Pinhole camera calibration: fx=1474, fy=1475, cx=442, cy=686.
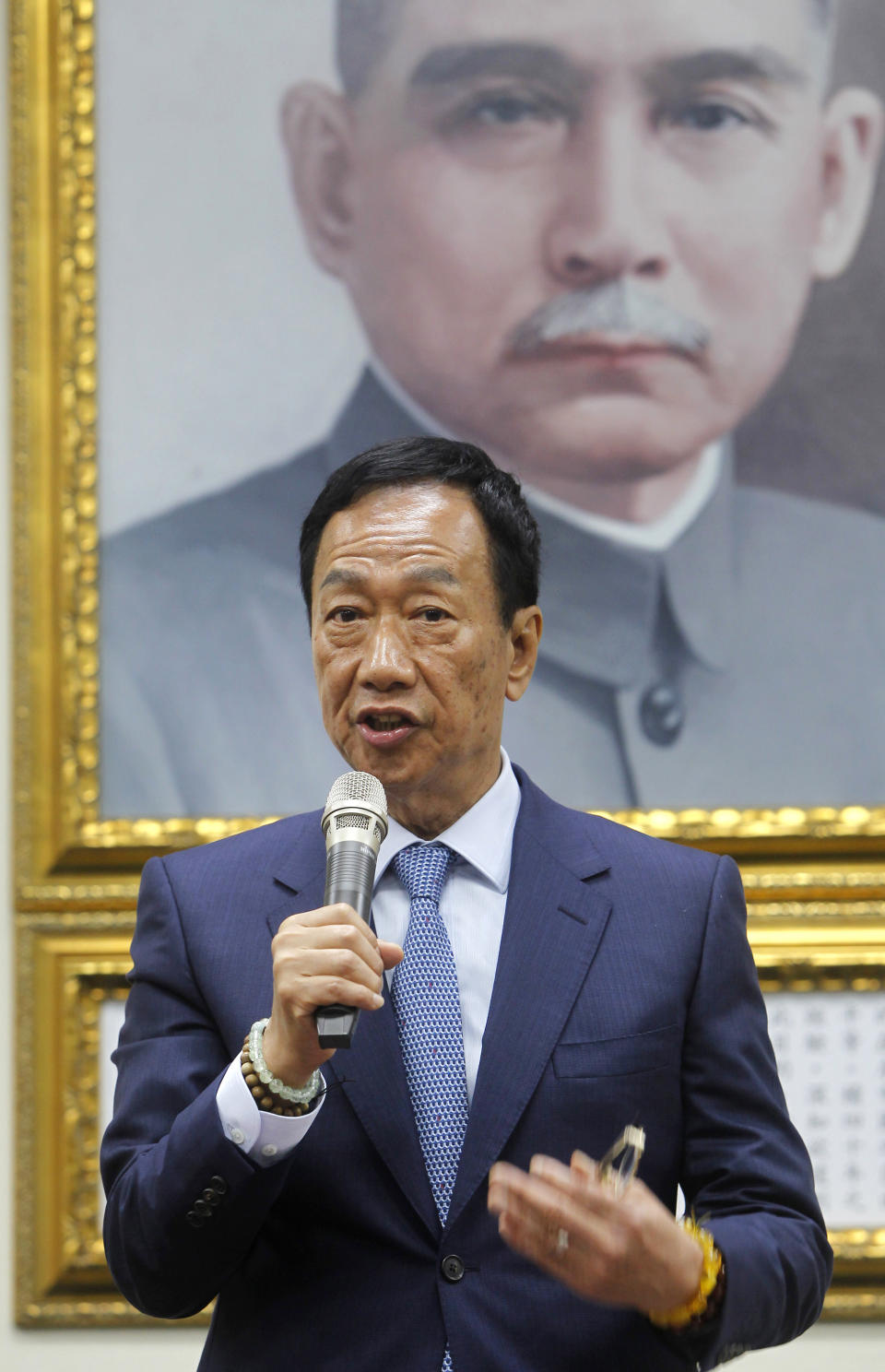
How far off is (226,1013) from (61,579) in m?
1.52

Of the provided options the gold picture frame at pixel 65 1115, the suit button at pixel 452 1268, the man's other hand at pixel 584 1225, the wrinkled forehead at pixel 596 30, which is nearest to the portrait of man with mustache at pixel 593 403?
the wrinkled forehead at pixel 596 30

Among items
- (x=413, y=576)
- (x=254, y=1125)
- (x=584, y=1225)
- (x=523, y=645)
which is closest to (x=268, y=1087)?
(x=254, y=1125)

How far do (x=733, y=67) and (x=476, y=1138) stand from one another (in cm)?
218

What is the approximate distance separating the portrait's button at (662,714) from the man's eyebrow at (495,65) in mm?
1176

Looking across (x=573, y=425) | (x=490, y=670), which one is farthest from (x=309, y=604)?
(x=573, y=425)

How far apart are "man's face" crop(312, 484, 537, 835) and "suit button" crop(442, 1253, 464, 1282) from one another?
0.49 m

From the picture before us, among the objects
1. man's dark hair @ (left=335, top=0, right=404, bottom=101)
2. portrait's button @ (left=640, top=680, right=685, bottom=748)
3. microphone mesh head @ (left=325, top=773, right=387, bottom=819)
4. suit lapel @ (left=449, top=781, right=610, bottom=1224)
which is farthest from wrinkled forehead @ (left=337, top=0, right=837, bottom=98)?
microphone mesh head @ (left=325, top=773, right=387, bottom=819)

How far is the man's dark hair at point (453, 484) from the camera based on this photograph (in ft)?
5.79

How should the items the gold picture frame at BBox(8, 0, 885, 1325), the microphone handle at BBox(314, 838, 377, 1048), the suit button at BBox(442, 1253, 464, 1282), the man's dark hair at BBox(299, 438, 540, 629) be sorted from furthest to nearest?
the gold picture frame at BBox(8, 0, 885, 1325), the man's dark hair at BBox(299, 438, 540, 629), the suit button at BBox(442, 1253, 464, 1282), the microphone handle at BBox(314, 838, 377, 1048)

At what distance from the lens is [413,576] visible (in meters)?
1.68

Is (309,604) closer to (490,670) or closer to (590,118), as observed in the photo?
(490,670)

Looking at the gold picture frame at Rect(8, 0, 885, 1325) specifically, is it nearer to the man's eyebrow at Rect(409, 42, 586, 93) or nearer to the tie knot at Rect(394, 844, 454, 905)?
the man's eyebrow at Rect(409, 42, 586, 93)

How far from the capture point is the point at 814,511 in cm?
281

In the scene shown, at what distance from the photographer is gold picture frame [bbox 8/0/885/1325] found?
271 cm
